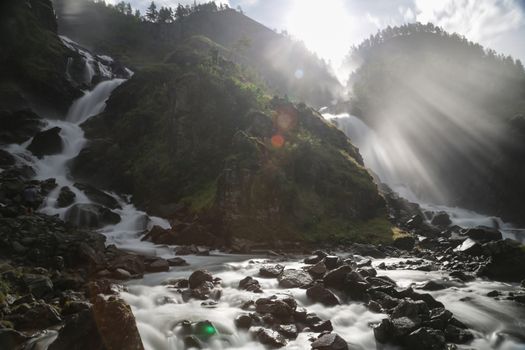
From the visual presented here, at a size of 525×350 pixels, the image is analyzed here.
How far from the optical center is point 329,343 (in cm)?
1133

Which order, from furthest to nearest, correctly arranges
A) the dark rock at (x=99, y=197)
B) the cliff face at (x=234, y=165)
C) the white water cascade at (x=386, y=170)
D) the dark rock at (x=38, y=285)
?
the white water cascade at (x=386, y=170) → the dark rock at (x=99, y=197) → the cliff face at (x=234, y=165) → the dark rock at (x=38, y=285)

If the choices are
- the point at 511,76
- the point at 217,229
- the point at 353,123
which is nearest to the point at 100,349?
the point at 217,229

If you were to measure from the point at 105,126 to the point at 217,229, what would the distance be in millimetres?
33081

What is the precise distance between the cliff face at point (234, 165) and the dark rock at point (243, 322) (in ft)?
59.5

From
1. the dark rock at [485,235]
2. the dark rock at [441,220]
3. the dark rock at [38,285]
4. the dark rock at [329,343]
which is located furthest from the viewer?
the dark rock at [441,220]

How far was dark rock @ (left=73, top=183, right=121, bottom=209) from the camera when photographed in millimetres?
36581

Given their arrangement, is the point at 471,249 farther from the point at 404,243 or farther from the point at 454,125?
the point at 454,125

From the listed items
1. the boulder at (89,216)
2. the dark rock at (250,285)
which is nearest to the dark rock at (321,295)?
the dark rock at (250,285)

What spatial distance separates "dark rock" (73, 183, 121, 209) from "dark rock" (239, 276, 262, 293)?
77.8 feet

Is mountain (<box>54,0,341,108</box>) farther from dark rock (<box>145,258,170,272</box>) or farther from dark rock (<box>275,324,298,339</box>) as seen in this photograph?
dark rock (<box>275,324,298,339</box>)

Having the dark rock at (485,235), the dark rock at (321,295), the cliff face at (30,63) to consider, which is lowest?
the dark rock at (321,295)

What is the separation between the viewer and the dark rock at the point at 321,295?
15.7 m

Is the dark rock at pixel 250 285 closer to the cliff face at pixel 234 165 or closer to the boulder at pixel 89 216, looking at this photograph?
the cliff face at pixel 234 165

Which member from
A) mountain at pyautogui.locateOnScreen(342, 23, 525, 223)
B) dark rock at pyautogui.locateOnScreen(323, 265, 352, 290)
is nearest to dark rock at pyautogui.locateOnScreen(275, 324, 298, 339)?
dark rock at pyautogui.locateOnScreen(323, 265, 352, 290)
